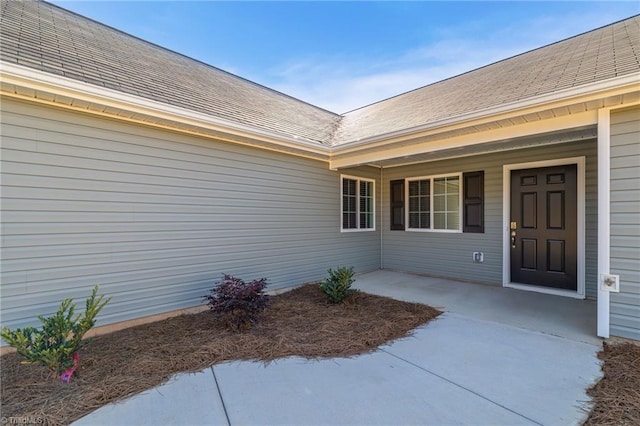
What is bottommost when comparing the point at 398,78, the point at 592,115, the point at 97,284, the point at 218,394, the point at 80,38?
the point at 218,394

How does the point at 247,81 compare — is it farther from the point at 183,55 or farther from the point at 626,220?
the point at 626,220

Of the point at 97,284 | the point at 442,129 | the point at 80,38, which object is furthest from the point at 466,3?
the point at 97,284

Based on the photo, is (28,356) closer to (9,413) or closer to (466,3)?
(9,413)

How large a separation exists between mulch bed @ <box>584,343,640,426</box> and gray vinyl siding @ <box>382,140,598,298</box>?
7.51 ft

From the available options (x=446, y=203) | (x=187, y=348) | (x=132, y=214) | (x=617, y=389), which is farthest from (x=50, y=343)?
(x=446, y=203)

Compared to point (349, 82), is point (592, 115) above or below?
below

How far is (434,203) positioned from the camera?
669 cm

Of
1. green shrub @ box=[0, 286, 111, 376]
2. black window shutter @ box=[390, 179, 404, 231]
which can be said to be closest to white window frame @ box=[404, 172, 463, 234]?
black window shutter @ box=[390, 179, 404, 231]

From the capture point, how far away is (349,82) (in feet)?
34.1

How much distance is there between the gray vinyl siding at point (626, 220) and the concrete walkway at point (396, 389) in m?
0.45

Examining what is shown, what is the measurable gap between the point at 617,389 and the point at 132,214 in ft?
16.6

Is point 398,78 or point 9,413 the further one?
point 398,78

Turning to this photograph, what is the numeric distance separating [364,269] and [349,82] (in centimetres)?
675

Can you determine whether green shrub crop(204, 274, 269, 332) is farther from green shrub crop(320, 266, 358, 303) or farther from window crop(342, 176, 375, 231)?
window crop(342, 176, 375, 231)
